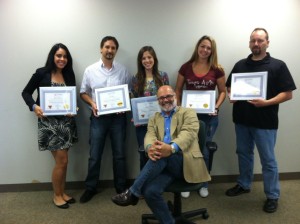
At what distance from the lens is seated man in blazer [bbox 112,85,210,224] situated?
1948 millimetres

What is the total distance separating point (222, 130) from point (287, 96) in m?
0.90

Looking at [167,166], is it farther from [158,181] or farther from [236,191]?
[236,191]

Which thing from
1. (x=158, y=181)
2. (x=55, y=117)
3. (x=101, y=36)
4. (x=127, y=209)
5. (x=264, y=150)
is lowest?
(x=127, y=209)

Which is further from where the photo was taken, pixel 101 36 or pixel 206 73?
pixel 101 36

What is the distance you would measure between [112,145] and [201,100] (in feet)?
3.58

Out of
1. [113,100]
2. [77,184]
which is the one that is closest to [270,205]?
[113,100]

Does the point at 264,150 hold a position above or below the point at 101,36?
below

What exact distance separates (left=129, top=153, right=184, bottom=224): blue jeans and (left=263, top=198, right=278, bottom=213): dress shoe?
108 centimetres

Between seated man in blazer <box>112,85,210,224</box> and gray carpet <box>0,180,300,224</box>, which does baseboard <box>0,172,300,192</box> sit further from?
seated man in blazer <box>112,85,210,224</box>

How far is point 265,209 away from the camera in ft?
8.19

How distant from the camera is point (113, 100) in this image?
257 cm

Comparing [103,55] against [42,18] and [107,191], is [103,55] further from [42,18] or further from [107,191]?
[107,191]

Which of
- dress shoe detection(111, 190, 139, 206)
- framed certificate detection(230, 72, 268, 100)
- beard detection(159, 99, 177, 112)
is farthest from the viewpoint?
framed certificate detection(230, 72, 268, 100)

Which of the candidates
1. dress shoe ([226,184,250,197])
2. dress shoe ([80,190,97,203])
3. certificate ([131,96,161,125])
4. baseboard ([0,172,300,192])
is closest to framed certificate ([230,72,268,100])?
certificate ([131,96,161,125])
